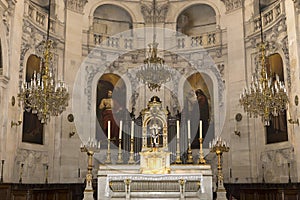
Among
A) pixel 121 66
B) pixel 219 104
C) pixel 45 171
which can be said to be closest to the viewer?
pixel 45 171

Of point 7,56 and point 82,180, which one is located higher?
point 7,56

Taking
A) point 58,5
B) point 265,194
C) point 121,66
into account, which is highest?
point 58,5

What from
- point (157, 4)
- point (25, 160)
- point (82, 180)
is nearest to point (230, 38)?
point (157, 4)

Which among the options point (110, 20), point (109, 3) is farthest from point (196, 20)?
point (109, 3)

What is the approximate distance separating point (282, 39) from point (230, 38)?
9.87 ft

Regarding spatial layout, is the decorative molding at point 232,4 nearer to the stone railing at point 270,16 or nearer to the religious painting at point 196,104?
the stone railing at point 270,16

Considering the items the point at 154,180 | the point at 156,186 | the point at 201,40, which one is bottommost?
the point at 156,186

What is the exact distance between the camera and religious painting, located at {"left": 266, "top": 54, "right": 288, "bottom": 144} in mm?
13891

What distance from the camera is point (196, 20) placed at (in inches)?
772

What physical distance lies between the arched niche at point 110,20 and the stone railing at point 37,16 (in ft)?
10.5

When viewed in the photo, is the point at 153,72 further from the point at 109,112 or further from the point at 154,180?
the point at 109,112

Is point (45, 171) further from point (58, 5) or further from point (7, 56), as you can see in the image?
point (58, 5)

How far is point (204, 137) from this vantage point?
1706cm

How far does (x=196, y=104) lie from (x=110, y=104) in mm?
3874
